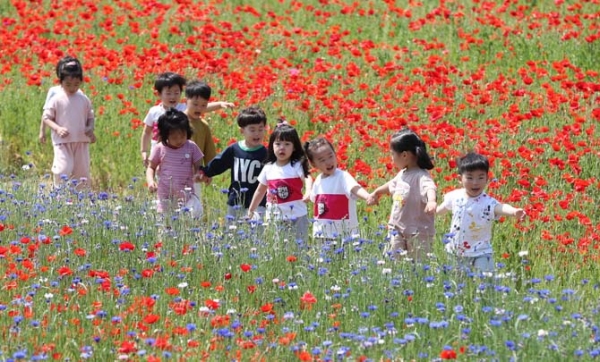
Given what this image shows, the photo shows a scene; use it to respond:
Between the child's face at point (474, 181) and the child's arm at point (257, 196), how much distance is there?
153 centimetres

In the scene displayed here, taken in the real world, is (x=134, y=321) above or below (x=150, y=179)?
below

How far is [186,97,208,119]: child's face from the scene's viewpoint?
8586 millimetres

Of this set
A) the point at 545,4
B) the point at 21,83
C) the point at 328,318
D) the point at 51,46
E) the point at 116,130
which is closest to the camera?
the point at 328,318

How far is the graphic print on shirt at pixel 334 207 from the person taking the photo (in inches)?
290

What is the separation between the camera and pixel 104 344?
5.51m

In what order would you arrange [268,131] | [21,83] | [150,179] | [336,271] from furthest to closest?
[21,83] → [268,131] → [150,179] → [336,271]

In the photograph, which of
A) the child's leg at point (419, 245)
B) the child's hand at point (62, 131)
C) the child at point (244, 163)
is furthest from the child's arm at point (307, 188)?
the child's hand at point (62, 131)

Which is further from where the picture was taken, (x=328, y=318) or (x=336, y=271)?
(x=336, y=271)

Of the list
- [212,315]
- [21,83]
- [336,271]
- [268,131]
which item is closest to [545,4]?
[268,131]

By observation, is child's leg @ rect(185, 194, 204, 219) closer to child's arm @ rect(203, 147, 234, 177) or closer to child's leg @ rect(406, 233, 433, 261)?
child's arm @ rect(203, 147, 234, 177)

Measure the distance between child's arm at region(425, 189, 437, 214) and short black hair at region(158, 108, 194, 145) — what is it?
80.4 inches

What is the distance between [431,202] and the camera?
22.2ft

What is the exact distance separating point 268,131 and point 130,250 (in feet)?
11.8

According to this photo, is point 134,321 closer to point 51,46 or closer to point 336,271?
point 336,271
